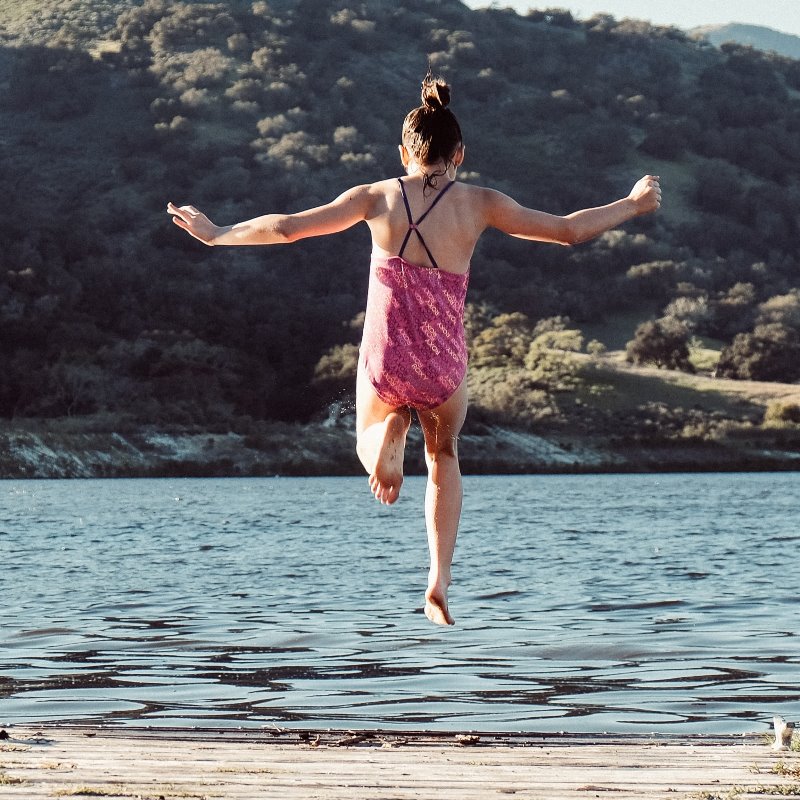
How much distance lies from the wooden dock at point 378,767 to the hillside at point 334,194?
41.7m

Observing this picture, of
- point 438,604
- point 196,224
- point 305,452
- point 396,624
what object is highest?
point 196,224

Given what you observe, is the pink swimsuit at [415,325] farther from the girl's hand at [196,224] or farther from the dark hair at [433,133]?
the girl's hand at [196,224]

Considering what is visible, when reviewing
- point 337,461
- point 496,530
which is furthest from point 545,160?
point 496,530

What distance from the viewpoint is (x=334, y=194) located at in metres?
89.8

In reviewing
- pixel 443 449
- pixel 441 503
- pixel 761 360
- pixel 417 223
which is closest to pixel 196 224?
pixel 417 223

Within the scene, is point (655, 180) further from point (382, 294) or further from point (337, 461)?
point (337, 461)

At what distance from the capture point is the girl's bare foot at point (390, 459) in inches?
246

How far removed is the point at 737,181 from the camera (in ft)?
346

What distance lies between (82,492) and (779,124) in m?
75.0

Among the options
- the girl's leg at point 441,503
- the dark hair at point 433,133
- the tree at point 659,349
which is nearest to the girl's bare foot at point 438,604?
the girl's leg at point 441,503

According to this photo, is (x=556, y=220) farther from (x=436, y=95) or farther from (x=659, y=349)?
(x=659, y=349)

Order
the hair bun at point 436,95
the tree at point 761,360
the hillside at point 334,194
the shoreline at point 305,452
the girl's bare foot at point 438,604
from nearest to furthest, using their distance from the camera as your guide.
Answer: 1. the hair bun at point 436,95
2. the girl's bare foot at point 438,604
3. the shoreline at point 305,452
4. the hillside at point 334,194
5. the tree at point 761,360

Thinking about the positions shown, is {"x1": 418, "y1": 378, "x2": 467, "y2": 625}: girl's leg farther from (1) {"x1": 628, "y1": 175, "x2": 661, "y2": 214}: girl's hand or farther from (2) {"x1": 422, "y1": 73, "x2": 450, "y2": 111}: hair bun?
(2) {"x1": 422, "y1": 73, "x2": 450, "y2": 111}: hair bun

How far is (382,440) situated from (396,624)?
1093cm
